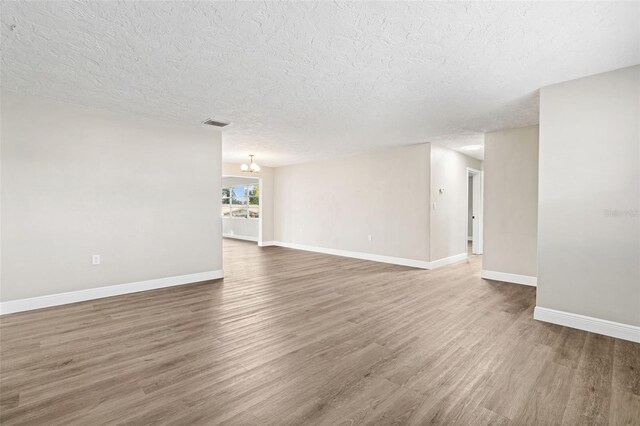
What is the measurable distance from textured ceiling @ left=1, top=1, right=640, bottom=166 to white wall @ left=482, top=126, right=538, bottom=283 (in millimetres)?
848

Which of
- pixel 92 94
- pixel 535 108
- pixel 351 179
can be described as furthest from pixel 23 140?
pixel 535 108

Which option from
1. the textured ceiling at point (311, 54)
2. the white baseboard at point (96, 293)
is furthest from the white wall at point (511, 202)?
the white baseboard at point (96, 293)

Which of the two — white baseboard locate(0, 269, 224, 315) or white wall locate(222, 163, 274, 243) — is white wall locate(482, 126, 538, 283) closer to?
white baseboard locate(0, 269, 224, 315)

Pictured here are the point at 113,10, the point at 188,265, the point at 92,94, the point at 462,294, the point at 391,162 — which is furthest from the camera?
the point at 391,162

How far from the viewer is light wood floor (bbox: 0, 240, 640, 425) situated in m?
1.75

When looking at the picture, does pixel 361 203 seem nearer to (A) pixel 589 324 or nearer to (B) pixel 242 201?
(A) pixel 589 324

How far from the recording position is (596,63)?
2.67 metres

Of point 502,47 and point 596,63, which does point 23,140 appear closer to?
point 502,47

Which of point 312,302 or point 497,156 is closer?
point 312,302

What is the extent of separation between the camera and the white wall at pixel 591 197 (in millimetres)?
2729

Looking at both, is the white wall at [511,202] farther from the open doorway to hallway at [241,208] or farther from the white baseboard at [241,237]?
the white baseboard at [241,237]

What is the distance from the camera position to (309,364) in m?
2.27

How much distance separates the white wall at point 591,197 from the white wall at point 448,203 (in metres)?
2.76

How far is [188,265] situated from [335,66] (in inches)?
148
